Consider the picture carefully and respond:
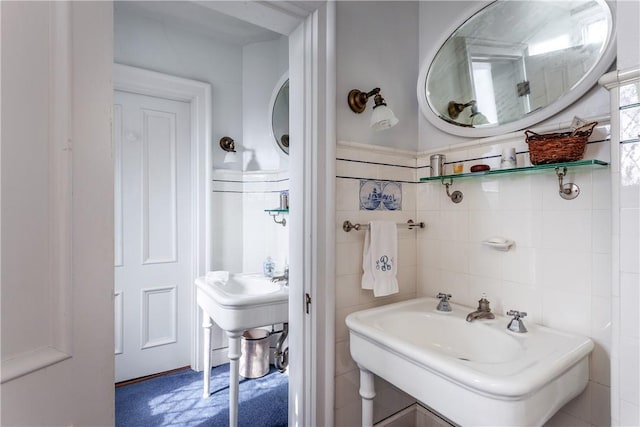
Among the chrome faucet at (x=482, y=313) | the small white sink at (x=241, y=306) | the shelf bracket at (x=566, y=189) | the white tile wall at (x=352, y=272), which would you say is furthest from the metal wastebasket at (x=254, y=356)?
the shelf bracket at (x=566, y=189)

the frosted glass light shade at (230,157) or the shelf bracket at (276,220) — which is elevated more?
the frosted glass light shade at (230,157)

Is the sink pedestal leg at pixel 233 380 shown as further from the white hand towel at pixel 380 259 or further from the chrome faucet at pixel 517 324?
the chrome faucet at pixel 517 324

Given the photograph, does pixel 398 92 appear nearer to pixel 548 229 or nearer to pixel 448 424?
pixel 548 229

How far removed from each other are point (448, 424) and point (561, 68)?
1.54 meters

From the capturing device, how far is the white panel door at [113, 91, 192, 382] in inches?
81.4

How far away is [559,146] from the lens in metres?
1.02

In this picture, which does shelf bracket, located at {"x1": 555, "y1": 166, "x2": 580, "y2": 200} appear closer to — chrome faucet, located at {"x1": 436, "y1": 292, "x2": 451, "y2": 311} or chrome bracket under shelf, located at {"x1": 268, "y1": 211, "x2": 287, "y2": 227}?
chrome faucet, located at {"x1": 436, "y1": 292, "x2": 451, "y2": 311}

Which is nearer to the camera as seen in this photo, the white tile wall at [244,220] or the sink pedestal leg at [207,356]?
the sink pedestal leg at [207,356]

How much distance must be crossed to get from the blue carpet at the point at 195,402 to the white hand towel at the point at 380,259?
1020 mm

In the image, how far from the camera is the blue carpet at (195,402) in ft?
5.70

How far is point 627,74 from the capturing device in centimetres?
84

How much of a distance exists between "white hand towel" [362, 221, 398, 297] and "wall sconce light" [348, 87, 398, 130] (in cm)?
42

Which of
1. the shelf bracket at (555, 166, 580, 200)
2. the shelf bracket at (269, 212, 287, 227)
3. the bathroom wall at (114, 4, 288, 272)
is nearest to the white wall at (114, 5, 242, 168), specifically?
the bathroom wall at (114, 4, 288, 272)

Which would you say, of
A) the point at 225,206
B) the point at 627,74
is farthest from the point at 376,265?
the point at 225,206
